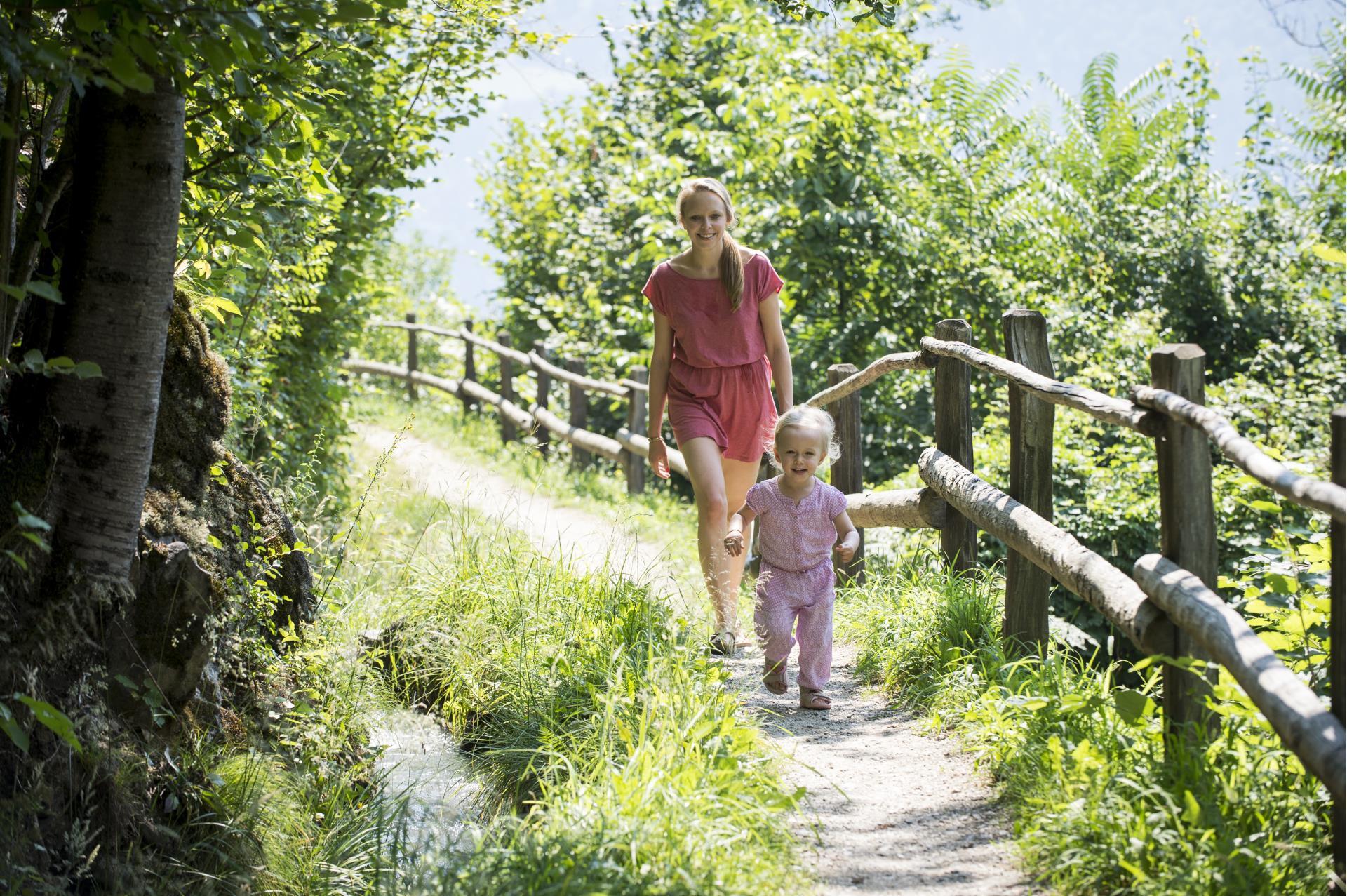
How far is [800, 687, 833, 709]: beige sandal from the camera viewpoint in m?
4.31

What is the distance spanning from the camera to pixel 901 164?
37.3 ft

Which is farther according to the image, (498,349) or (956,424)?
(498,349)

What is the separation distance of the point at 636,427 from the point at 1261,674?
801 centimetres

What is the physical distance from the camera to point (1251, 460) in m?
2.62

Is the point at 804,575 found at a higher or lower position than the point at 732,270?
lower

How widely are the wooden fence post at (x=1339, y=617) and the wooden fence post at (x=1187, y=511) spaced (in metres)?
0.40

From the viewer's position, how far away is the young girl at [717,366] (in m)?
4.78

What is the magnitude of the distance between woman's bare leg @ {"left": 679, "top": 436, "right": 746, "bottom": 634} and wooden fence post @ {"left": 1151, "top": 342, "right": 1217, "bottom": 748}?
194 centimetres

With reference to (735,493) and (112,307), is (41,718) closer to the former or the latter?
(112,307)

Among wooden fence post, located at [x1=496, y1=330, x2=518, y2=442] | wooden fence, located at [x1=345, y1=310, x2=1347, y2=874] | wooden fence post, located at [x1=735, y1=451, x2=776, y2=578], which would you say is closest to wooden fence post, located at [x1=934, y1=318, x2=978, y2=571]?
wooden fence, located at [x1=345, y1=310, x2=1347, y2=874]

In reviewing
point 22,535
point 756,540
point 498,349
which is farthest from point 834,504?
point 498,349

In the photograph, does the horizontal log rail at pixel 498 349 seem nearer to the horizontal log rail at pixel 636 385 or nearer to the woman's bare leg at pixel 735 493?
the horizontal log rail at pixel 636 385

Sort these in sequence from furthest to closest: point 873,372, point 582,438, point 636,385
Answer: point 582,438 < point 636,385 < point 873,372

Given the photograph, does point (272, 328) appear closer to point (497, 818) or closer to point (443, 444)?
point (497, 818)
